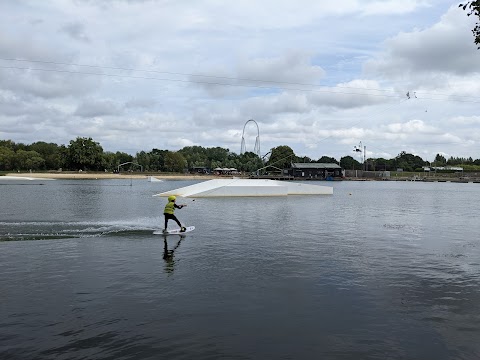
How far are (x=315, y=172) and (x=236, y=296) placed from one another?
17116 cm

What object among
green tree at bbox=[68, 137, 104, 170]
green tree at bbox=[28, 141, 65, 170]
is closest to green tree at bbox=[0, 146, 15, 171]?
green tree at bbox=[28, 141, 65, 170]

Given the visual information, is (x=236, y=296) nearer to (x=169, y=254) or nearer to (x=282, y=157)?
(x=169, y=254)

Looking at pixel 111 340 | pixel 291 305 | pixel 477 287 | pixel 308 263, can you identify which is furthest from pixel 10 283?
pixel 477 287

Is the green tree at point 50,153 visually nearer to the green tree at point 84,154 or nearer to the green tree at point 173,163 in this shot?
the green tree at point 84,154

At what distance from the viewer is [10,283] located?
43.2ft

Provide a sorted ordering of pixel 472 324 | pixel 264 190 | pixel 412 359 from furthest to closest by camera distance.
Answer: pixel 264 190
pixel 472 324
pixel 412 359

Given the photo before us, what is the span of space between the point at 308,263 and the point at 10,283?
35.3ft

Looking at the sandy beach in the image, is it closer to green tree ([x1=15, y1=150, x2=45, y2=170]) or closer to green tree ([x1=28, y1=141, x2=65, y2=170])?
green tree ([x1=15, y1=150, x2=45, y2=170])

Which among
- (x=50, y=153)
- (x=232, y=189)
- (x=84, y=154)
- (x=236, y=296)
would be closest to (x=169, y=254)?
(x=236, y=296)

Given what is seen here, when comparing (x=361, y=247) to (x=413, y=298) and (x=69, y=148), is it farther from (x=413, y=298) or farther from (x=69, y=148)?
(x=69, y=148)

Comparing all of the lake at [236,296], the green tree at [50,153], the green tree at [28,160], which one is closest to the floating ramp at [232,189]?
the lake at [236,296]

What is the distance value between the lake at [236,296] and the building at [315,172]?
15279 cm

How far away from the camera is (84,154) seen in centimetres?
15425

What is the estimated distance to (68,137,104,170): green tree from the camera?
504 ft
